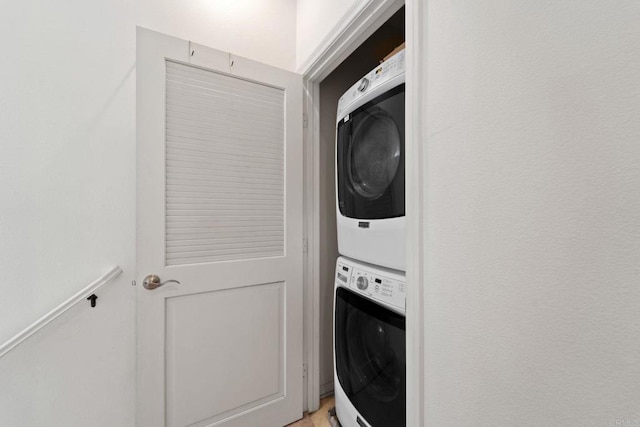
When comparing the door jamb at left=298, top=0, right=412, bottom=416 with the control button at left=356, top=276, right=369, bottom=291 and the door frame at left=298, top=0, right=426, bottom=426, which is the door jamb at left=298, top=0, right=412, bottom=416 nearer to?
the door frame at left=298, top=0, right=426, bottom=426

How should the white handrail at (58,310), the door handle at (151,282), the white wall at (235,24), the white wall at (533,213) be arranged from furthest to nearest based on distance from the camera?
the white wall at (235,24)
the door handle at (151,282)
the white handrail at (58,310)
the white wall at (533,213)

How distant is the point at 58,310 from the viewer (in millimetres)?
1168

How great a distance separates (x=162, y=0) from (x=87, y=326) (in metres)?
1.75

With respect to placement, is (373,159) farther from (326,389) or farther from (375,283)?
(326,389)

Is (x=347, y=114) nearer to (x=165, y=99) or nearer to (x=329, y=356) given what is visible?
(x=165, y=99)

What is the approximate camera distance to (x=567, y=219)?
0.48 m

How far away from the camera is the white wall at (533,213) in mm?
427

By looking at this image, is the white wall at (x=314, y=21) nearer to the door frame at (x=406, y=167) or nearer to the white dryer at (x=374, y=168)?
the door frame at (x=406, y=167)

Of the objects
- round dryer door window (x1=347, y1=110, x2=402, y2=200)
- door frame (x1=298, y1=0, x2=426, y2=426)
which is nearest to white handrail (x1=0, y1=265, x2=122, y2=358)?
door frame (x1=298, y1=0, x2=426, y2=426)

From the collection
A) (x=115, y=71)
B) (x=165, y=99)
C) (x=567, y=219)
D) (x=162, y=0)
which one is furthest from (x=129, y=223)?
(x=567, y=219)

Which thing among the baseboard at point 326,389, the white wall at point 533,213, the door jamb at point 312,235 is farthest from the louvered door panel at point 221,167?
the baseboard at point 326,389

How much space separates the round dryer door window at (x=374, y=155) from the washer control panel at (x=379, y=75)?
111 millimetres

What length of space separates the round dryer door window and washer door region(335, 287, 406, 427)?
1.68ft

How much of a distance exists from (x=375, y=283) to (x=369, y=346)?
326mm
